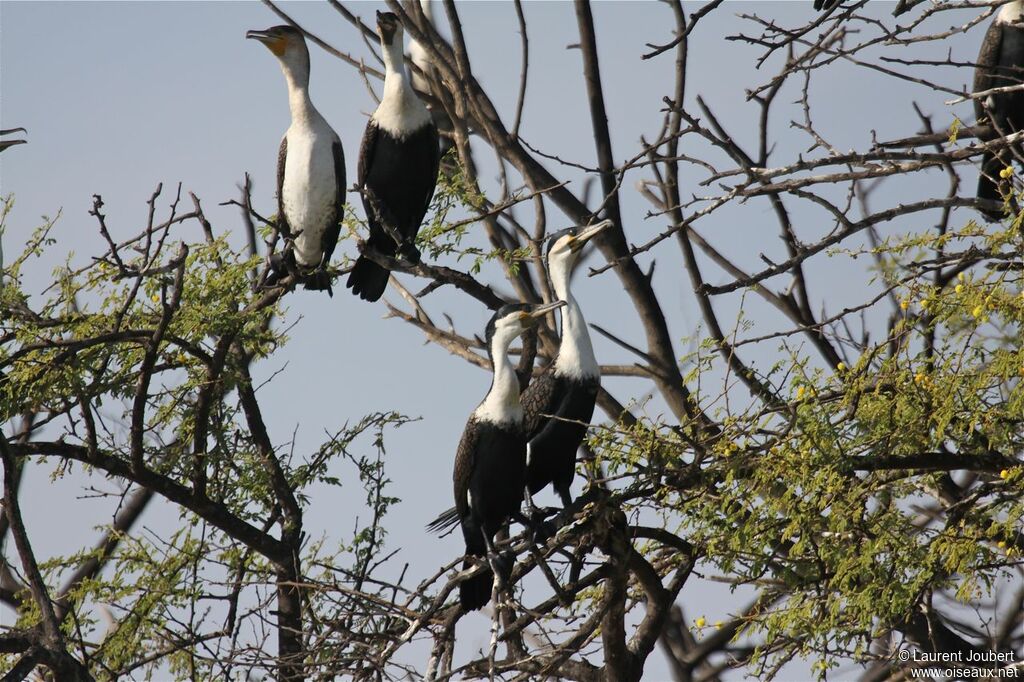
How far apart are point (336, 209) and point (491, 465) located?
230 cm

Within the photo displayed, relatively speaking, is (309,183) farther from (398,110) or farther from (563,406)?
(563,406)

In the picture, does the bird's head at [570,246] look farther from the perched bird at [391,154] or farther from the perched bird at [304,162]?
the perched bird at [304,162]

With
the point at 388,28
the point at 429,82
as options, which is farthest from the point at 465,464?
the point at 429,82

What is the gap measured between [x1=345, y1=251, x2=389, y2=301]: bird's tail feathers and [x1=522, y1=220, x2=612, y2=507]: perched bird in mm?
1510

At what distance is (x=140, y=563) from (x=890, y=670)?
Answer: 3.54m

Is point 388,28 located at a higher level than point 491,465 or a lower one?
higher

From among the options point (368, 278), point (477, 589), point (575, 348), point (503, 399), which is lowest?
point (477, 589)

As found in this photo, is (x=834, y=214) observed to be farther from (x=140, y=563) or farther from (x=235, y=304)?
(x=140, y=563)

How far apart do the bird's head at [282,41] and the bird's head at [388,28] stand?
47 centimetres

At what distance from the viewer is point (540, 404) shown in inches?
177

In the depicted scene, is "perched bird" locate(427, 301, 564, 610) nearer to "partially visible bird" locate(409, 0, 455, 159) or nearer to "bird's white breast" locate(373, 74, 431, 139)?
"bird's white breast" locate(373, 74, 431, 139)

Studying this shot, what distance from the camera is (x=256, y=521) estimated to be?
6.14m

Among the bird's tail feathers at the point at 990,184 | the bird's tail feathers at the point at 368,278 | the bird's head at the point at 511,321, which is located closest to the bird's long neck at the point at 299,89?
the bird's tail feathers at the point at 368,278

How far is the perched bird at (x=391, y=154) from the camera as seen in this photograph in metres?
5.86
